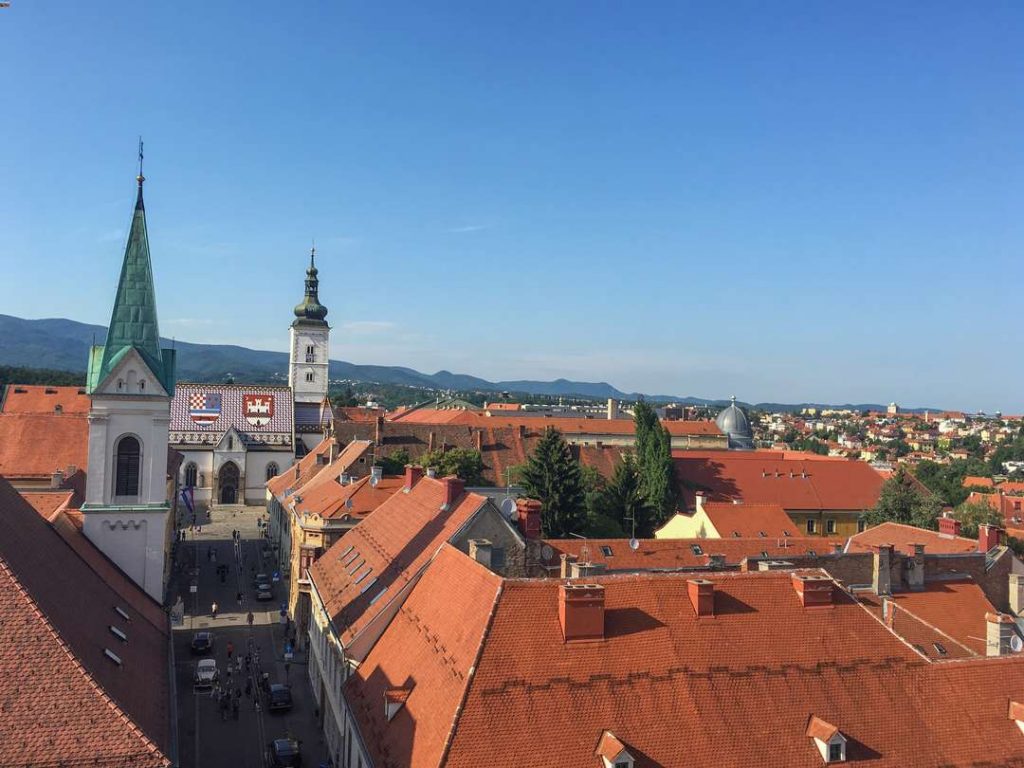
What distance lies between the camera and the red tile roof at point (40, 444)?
2164 inches

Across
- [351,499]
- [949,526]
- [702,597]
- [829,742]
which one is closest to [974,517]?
[949,526]

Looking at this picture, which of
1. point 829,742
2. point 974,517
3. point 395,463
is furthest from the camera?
point 974,517

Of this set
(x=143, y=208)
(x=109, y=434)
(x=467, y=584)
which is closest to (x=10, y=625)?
(x=467, y=584)

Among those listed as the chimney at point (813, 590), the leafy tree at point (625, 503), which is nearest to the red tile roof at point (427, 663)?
the chimney at point (813, 590)

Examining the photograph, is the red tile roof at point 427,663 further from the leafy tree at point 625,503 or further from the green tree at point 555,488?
the leafy tree at point 625,503

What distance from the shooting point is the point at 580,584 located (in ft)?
76.5

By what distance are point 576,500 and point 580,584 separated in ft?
134

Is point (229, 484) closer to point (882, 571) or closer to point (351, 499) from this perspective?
point (351, 499)

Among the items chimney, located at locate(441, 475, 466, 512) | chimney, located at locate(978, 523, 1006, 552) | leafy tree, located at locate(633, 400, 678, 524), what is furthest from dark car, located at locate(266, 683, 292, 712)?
leafy tree, located at locate(633, 400, 678, 524)

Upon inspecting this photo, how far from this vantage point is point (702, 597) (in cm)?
2428

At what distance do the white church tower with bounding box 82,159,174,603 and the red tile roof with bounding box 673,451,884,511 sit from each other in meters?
56.2

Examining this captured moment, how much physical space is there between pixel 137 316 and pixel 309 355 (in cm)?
10453

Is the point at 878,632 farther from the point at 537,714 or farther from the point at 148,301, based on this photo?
the point at 148,301

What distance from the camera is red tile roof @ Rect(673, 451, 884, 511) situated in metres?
87.4
